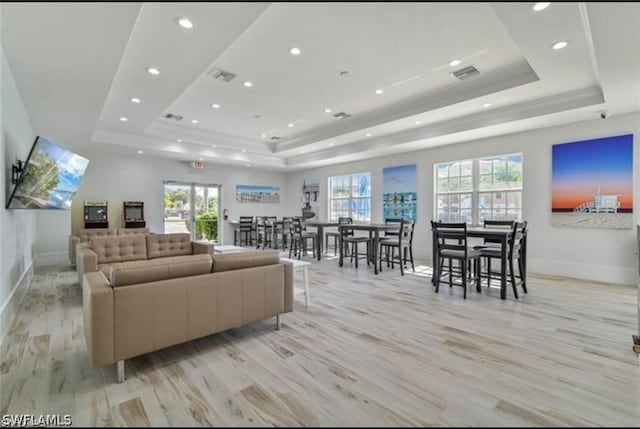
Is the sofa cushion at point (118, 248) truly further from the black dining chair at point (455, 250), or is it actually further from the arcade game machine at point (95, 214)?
the black dining chair at point (455, 250)

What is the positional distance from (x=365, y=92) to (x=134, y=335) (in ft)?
14.6

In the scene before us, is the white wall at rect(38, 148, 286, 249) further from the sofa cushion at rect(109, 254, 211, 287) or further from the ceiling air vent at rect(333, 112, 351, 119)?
the sofa cushion at rect(109, 254, 211, 287)

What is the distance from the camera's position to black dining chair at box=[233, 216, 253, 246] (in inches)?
361

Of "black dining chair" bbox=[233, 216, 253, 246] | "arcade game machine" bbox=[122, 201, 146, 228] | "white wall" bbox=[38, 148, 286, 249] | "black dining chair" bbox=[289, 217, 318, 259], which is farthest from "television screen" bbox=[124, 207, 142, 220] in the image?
"black dining chair" bbox=[289, 217, 318, 259]

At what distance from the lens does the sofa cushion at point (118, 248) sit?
14.0ft

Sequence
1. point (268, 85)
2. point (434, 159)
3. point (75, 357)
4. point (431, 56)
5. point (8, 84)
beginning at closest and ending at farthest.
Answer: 1. point (75, 357)
2. point (8, 84)
3. point (431, 56)
4. point (268, 85)
5. point (434, 159)

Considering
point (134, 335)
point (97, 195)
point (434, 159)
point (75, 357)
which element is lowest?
point (75, 357)

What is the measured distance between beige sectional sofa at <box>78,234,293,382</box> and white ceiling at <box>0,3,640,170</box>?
1.97 meters

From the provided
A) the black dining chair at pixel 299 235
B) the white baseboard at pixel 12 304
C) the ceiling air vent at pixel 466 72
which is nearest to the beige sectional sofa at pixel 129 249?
the white baseboard at pixel 12 304

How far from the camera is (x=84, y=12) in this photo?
2182 millimetres

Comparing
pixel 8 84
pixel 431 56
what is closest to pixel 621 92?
pixel 431 56

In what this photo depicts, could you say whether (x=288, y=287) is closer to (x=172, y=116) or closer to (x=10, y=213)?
(x=10, y=213)

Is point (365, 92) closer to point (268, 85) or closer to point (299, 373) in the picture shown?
point (268, 85)

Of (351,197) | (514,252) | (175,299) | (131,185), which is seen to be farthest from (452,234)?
(131,185)
